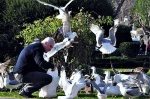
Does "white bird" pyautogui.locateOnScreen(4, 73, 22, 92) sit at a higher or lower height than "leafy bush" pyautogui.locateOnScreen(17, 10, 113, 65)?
lower

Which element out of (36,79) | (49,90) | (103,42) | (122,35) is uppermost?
(103,42)

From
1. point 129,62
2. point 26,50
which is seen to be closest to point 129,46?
point 129,62

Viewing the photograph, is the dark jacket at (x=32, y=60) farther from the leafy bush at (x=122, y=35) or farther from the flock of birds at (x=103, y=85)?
the leafy bush at (x=122, y=35)

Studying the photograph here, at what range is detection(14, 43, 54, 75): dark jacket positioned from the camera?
12.5 m

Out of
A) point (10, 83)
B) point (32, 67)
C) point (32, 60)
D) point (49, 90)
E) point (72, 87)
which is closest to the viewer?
point (32, 60)

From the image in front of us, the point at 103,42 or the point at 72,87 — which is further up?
the point at 103,42

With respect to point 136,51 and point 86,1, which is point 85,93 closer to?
point 86,1

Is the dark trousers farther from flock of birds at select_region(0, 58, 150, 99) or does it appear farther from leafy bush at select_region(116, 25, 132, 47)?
leafy bush at select_region(116, 25, 132, 47)

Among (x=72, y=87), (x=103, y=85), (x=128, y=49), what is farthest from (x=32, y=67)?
(x=128, y=49)

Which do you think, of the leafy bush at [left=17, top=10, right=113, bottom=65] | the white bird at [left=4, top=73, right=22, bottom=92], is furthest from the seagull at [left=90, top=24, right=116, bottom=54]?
the white bird at [left=4, top=73, right=22, bottom=92]

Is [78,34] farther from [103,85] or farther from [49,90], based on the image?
[103,85]

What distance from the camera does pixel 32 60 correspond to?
13.0m

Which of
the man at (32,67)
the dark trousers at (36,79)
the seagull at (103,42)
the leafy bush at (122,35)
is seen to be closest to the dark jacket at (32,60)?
the man at (32,67)

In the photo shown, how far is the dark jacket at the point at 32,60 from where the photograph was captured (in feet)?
40.9
